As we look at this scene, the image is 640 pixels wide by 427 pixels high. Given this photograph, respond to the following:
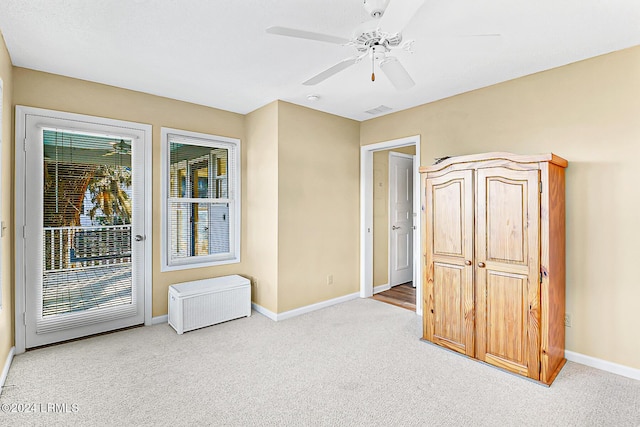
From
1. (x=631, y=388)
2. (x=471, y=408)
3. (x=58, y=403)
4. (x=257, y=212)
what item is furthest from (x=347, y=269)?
(x=58, y=403)

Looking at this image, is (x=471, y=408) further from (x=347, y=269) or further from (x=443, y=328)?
(x=347, y=269)

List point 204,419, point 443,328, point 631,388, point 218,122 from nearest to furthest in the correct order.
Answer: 1. point 204,419
2. point 631,388
3. point 443,328
4. point 218,122

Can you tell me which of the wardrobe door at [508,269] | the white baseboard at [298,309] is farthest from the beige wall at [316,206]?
the wardrobe door at [508,269]

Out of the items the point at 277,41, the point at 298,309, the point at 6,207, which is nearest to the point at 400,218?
the point at 298,309

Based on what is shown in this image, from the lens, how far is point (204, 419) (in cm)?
206

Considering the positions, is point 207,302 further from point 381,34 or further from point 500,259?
point 381,34

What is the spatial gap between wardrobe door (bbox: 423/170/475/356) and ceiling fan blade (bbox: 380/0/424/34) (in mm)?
1553

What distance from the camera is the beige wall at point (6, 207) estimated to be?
249cm

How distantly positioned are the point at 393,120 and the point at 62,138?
357 cm

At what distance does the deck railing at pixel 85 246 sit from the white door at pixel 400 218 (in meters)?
3.58

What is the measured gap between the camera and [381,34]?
1.94m

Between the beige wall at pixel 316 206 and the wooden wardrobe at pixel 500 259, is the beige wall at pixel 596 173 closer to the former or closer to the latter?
the wooden wardrobe at pixel 500 259

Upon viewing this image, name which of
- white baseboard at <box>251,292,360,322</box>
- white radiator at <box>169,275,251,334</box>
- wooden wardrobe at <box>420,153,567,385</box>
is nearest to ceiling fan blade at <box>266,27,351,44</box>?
wooden wardrobe at <box>420,153,567,385</box>

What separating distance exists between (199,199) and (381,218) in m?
2.58
